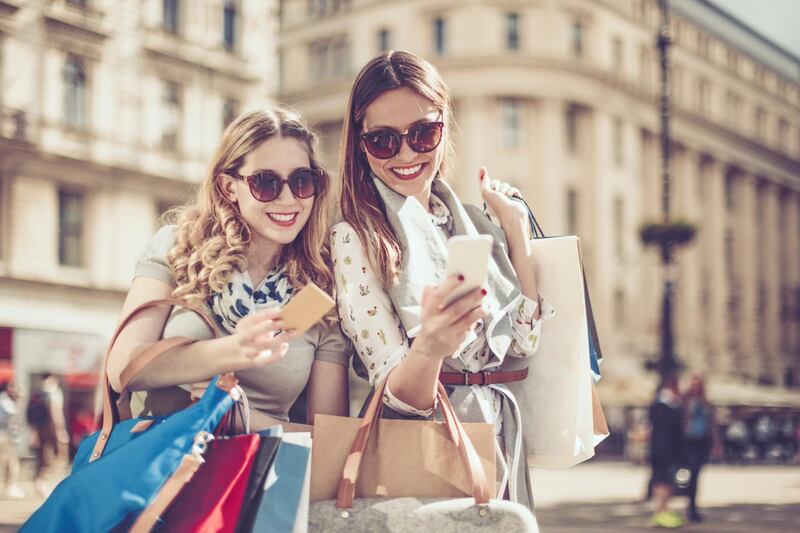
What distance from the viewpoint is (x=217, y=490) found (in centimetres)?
237

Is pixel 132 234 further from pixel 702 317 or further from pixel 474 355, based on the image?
pixel 702 317

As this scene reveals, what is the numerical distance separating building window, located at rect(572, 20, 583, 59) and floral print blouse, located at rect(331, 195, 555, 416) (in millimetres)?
46415

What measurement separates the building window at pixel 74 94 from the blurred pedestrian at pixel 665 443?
683 inches

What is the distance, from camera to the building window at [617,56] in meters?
49.6

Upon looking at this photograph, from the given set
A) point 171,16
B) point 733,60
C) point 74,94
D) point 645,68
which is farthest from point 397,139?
point 733,60

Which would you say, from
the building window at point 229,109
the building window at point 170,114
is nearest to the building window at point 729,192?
the building window at point 229,109

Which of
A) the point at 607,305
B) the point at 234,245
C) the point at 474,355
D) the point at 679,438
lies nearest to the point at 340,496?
the point at 474,355

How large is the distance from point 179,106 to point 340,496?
94.1ft

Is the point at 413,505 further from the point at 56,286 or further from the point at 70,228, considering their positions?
the point at 70,228

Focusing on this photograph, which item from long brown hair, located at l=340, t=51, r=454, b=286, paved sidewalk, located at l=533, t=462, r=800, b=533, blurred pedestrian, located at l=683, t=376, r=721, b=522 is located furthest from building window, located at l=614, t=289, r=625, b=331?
long brown hair, located at l=340, t=51, r=454, b=286

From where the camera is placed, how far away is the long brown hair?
276cm

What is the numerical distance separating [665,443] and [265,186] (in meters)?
13.4

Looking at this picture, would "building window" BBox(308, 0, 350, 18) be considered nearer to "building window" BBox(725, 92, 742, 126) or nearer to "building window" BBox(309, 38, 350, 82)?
"building window" BBox(309, 38, 350, 82)

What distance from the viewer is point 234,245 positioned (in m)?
2.78
